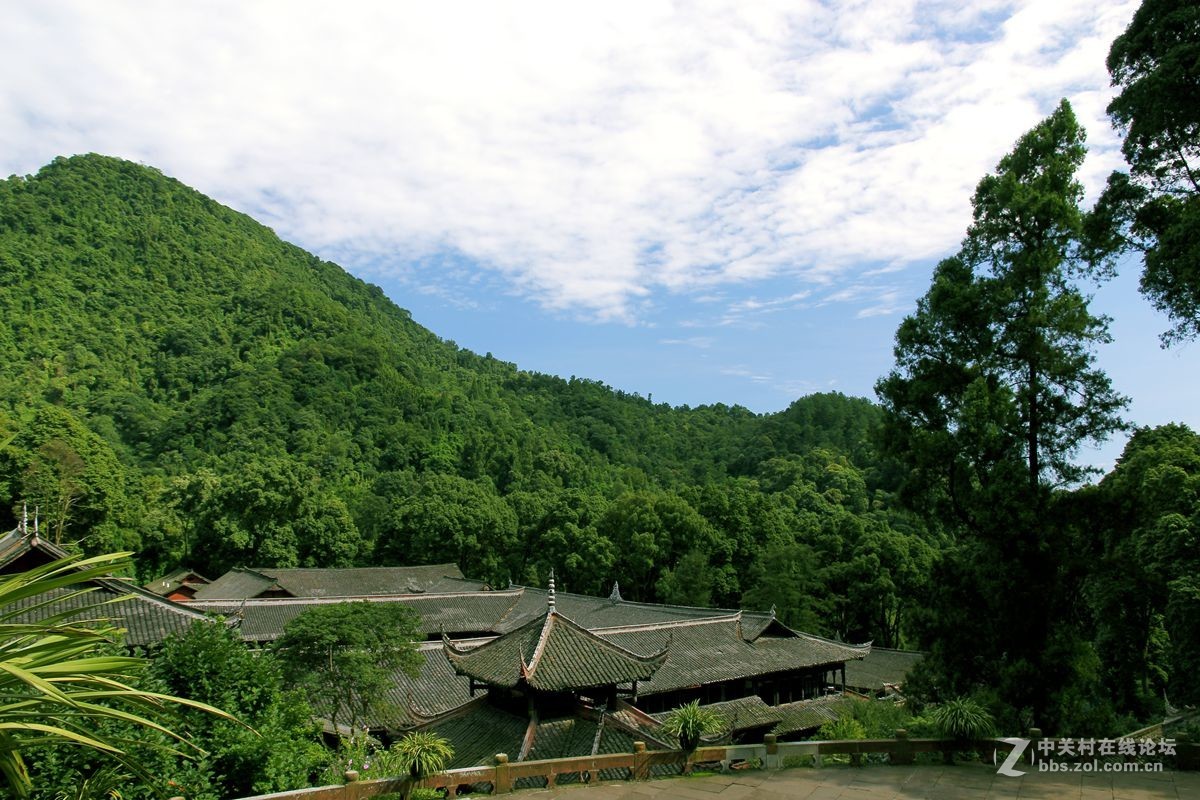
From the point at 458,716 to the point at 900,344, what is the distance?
11688 millimetres

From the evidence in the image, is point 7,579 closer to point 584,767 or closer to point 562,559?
A: point 584,767

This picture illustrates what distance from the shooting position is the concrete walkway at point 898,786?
8.84 metres

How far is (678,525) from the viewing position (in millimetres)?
42250

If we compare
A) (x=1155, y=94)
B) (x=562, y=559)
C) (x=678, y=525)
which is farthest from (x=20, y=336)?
(x=1155, y=94)

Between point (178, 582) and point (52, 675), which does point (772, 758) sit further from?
point (178, 582)

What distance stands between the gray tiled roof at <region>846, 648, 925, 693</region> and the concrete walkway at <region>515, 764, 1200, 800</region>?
60.2 ft

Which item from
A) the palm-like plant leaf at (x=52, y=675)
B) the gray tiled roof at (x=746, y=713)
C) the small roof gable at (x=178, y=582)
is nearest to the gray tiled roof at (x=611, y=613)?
the gray tiled roof at (x=746, y=713)

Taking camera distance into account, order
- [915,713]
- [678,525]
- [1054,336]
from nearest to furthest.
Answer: [1054,336], [915,713], [678,525]

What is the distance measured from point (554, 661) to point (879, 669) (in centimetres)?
2023

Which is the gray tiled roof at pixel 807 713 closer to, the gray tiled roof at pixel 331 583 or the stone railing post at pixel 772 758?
the stone railing post at pixel 772 758

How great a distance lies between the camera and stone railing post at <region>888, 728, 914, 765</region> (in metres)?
10.6

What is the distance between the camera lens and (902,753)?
10.6 metres

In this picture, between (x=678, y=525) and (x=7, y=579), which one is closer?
(x=7, y=579)

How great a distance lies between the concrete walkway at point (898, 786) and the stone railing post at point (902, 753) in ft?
0.52
